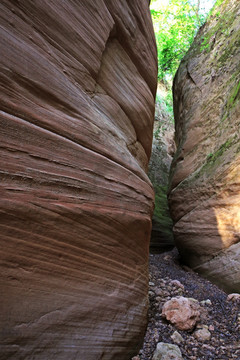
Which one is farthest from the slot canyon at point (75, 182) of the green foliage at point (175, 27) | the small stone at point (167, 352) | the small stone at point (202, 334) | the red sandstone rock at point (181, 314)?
the green foliage at point (175, 27)

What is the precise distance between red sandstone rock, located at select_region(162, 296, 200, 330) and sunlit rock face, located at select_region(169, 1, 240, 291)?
1.66m

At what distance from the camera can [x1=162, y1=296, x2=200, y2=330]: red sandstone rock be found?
3.04 metres

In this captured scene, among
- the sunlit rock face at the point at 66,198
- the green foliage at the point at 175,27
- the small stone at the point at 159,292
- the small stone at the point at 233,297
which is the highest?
the green foliage at the point at 175,27

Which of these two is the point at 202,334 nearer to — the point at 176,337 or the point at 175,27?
the point at 176,337

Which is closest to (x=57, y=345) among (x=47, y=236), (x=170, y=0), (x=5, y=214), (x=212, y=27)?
(x=47, y=236)

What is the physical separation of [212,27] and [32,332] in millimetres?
9336

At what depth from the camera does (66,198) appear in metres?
2.18

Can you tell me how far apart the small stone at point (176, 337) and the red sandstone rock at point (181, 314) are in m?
0.14

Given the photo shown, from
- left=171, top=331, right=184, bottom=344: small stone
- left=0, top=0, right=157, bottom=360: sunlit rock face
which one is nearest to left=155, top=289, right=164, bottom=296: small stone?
left=0, top=0, right=157, bottom=360: sunlit rock face

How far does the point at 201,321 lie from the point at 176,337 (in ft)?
2.04

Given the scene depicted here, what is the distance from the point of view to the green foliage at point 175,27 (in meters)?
10.2

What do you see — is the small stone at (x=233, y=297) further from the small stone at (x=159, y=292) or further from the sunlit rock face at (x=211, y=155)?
the small stone at (x=159, y=292)

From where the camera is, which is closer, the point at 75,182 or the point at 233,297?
the point at 75,182

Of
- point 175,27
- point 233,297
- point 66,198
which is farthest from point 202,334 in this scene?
point 175,27
